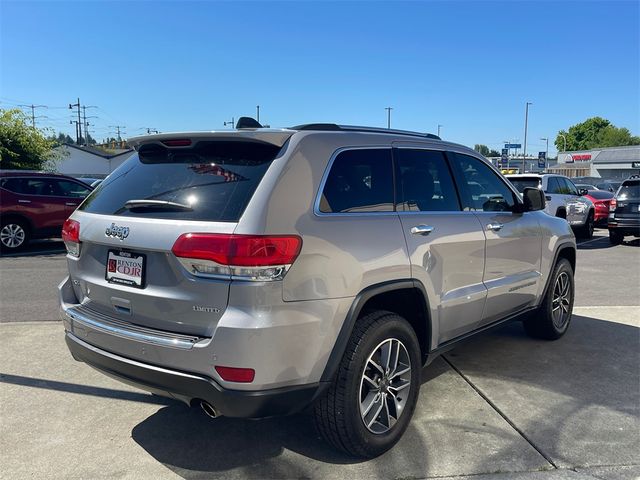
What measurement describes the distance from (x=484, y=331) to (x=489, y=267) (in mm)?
516

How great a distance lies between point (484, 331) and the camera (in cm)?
426

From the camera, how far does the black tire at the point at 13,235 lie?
36.2ft

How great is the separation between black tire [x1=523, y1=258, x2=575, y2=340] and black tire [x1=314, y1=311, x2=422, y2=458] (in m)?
2.28

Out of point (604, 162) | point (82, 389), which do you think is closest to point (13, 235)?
point (82, 389)

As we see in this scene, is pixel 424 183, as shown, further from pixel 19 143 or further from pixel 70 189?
pixel 19 143

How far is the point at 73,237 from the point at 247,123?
129 centimetres

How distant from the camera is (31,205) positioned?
11.3 metres

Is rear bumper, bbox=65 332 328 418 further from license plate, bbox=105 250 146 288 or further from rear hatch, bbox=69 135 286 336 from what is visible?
license plate, bbox=105 250 146 288

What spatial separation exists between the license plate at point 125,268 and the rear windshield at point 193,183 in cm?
23

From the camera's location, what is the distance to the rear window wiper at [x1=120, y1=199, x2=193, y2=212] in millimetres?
2791

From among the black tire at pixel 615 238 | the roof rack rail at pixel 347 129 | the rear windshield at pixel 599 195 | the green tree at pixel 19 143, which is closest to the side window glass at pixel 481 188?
the roof rack rail at pixel 347 129

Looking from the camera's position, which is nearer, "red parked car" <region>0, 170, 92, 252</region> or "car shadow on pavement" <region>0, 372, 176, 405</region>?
"car shadow on pavement" <region>0, 372, 176, 405</region>

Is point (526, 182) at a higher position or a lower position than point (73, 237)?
higher

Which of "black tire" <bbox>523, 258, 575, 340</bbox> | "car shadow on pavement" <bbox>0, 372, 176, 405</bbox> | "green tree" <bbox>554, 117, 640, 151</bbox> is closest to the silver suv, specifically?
"car shadow on pavement" <bbox>0, 372, 176, 405</bbox>
